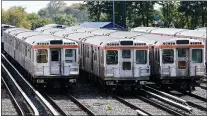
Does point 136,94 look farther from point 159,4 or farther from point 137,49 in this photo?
point 159,4

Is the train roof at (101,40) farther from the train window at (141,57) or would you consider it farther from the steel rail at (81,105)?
the steel rail at (81,105)

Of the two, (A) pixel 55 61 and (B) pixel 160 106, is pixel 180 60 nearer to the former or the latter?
(B) pixel 160 106

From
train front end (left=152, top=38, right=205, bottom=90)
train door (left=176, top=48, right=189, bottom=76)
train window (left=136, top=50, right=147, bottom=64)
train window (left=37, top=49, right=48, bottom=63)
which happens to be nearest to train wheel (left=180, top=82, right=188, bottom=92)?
train front end (left=152, top=38, right=205, bottom=90)

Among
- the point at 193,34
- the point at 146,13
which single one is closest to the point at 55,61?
the point at 193,34

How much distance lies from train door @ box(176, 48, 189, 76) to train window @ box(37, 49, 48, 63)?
218 inches

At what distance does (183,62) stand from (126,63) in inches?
98.9

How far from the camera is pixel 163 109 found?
18.2 m

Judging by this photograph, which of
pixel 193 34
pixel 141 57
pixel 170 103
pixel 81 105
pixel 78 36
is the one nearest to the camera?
pixel 170 103

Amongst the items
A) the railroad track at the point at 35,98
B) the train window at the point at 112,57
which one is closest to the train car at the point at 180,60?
the train window at the point at 112,57

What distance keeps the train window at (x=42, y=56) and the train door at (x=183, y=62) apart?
5.53 m

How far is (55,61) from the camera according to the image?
2219 cm

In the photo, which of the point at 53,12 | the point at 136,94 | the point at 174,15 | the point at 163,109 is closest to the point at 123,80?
the point at 136,94

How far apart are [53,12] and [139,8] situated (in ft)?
263

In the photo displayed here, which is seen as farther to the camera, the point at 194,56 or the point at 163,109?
the point at 194,56
